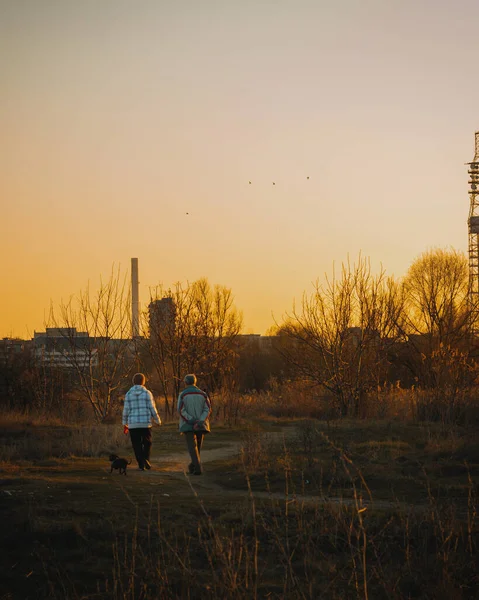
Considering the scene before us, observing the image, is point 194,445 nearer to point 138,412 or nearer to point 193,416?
point 193,416

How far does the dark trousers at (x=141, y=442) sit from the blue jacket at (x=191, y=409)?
2.89ft

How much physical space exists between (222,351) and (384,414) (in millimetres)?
10359

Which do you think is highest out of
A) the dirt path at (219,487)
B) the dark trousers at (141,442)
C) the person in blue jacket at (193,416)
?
the person in blue jacket at (193,416)

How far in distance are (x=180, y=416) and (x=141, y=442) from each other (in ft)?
4.01

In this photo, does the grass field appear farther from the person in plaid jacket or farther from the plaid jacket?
A: the plaid jacket

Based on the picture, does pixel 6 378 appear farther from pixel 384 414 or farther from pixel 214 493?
pixel 214 493

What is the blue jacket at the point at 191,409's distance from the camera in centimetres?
1503

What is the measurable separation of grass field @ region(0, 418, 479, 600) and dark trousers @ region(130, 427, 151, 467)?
40cm

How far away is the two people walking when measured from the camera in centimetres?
1505

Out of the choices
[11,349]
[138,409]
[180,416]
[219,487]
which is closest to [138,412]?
[138,409]

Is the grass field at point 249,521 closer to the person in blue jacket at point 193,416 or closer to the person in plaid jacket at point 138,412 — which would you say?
the person in blue jacket at point 193,416

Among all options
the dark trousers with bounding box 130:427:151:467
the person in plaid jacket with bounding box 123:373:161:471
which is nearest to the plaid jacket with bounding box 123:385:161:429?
the person in plaid jacket with bounding box 123:373:161:471

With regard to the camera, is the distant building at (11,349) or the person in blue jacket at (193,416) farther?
the distant building at (11,349)

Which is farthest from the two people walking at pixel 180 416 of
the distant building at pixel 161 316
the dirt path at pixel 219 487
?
the distant building at pixel 161 316
